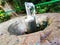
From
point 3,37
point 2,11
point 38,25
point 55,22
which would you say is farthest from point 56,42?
point 2,11

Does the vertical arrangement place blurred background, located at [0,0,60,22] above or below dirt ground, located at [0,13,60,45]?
below

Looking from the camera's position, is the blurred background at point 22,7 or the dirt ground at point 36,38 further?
the blurred background at point 22,7

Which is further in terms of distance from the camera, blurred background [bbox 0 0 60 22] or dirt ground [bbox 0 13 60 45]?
blurred background [bbox 0 0 60 22]

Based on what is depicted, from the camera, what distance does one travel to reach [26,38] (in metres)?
1.70

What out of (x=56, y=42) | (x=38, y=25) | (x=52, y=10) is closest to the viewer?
(x=56, y=42)

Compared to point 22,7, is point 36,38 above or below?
above

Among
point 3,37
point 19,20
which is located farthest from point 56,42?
point 19,20

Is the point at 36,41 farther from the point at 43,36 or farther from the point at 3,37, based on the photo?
the point at 3,37

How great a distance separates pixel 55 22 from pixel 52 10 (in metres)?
2.58

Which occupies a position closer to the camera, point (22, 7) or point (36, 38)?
point (36, 38)

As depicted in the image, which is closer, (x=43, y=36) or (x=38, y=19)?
(x=43, y=36)

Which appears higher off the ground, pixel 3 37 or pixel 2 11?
pixel 3 37

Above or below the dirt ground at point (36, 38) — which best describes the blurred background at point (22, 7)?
below

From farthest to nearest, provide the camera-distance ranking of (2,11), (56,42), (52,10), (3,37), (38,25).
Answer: (2,11) → (52,10) → (38,25) → (3,37) → (56,42)
